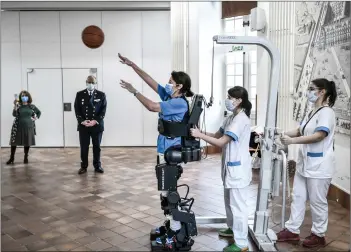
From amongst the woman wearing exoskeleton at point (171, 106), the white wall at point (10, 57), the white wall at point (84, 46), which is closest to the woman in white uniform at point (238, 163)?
the woman wearing exoskeleton at point (171, 106)

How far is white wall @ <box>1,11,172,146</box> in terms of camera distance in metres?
8.85

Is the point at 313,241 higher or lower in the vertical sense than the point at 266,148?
lower

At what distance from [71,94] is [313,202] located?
7023 millimetres

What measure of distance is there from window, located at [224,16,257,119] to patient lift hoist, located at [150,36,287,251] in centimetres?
488

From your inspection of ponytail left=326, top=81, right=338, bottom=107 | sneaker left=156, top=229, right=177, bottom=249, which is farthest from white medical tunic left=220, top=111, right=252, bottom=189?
ponytail left=326, top=81, right=338, bottom=107

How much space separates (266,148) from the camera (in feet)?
10.2

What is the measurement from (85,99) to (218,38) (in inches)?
145

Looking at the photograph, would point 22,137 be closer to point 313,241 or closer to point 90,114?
point 90,114

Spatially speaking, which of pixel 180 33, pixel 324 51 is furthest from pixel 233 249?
pixel 180 33

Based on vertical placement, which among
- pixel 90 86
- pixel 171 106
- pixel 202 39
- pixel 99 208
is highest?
pixel 202 39

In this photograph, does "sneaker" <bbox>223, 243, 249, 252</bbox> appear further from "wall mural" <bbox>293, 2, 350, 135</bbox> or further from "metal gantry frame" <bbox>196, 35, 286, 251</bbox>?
"wall mural" <bbox>293, 2, 350, 135</bbox>

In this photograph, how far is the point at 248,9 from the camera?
7.53 m

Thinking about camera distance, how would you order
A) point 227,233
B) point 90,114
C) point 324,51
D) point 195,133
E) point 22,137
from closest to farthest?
point 195,133, point 227,233, point 324,51, point 90,114, point 22,137

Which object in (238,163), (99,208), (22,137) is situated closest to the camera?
(238,163)
